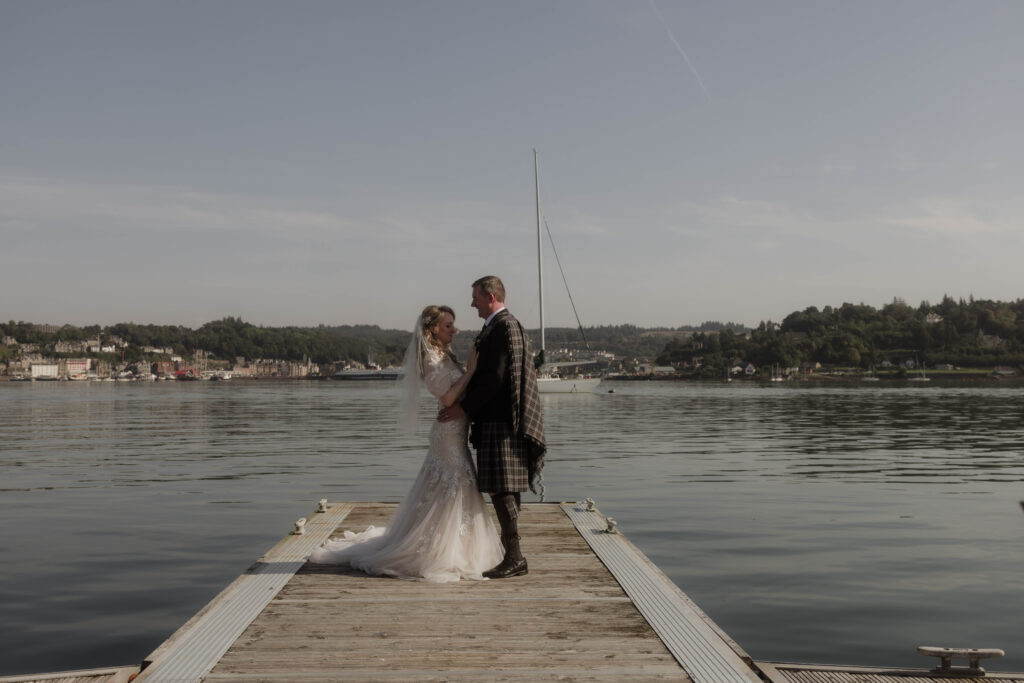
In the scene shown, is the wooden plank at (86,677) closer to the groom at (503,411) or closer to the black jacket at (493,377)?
the groom at (503,411)

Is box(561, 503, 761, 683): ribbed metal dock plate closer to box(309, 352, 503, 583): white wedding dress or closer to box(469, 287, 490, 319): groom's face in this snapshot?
box(309, 352, 503, 583): white wedding dress

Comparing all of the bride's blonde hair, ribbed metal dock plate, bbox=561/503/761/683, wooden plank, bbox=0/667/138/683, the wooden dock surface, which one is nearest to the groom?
the bride's blonde hair

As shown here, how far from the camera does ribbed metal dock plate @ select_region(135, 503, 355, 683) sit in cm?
484

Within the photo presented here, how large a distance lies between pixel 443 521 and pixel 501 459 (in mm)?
734

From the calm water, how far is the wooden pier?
1769 millimetres

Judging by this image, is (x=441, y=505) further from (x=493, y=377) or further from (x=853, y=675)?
(x=853, y=675)

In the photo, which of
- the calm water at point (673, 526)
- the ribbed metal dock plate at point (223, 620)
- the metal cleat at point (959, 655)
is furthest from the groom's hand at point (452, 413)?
the metal cleat at point (959, 655)

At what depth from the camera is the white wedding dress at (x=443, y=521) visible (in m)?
7.10

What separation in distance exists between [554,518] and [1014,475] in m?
16.2

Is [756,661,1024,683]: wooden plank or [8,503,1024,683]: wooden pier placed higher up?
[8,503,1024,683]: wooden pier

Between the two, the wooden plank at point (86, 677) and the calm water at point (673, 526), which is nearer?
the wooden plank at point (86, 677)

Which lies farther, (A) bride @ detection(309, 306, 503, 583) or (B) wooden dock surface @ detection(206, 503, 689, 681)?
(A) bride @ detection(309, 306, 503, 583)

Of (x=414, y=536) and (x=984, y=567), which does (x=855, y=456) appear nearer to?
(x=984, y=567)

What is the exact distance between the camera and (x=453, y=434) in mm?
7262
